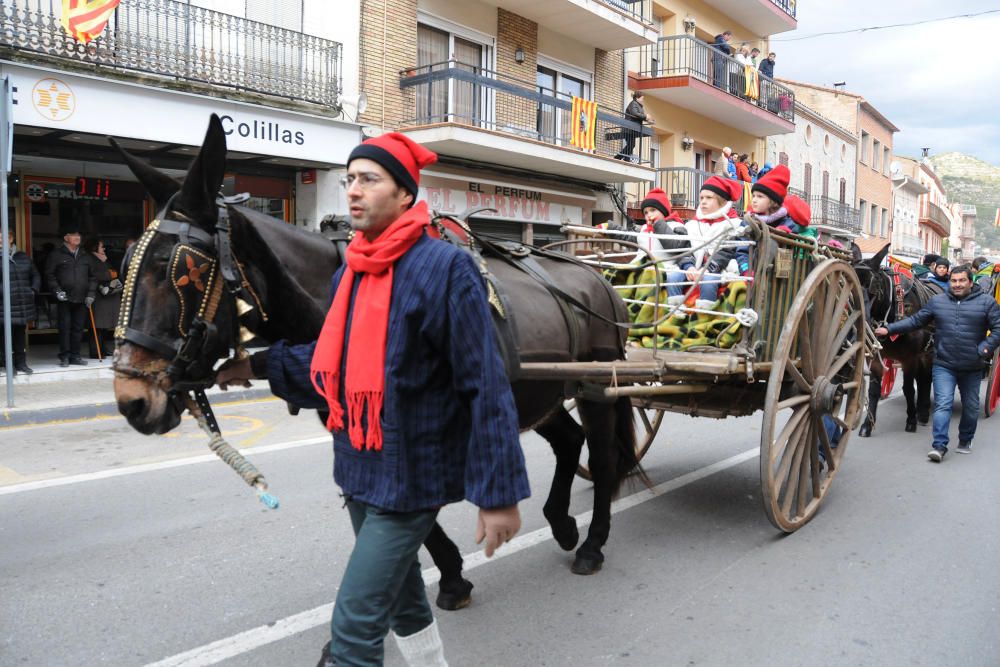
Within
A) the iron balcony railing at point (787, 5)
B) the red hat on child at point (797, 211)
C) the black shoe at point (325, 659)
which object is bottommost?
the black shoe at point (325, 659)

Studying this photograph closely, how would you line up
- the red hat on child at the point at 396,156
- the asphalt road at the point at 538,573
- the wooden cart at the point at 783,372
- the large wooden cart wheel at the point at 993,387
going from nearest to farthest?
1. the red hat on child at the point at 396,156
2. the asphalt road at the point at 538,573
3. the wooden cart at the point at 783,372
4. the large wooden cart wheel at the point at 993,387

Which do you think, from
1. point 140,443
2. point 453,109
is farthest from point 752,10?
point 140,443

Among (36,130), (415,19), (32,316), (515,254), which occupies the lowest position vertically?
(32,316)

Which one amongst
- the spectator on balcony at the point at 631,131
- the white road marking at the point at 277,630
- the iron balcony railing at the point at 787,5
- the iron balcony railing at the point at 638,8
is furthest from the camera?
the iron balcony railing at the point at 787,5

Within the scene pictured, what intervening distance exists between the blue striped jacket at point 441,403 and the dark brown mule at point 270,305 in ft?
0.33

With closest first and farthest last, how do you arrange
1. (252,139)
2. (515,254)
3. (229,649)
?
(229,649) → (515,254) → (252,139)

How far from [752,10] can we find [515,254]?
23812 mm

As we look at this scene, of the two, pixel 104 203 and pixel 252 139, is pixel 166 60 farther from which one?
pixel 104 203

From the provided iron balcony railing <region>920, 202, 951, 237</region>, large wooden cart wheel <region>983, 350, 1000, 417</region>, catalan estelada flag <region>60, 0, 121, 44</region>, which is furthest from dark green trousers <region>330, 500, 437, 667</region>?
iron balcony railing <region>920, 202, 951, 237</region>

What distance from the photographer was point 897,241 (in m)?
44.7

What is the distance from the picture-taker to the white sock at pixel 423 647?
2.62 metres

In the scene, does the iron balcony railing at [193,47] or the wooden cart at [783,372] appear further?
the iron balcony railing at [193,47]

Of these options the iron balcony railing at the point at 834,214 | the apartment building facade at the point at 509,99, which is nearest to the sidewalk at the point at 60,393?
the apartment building facade at the point at 509,99

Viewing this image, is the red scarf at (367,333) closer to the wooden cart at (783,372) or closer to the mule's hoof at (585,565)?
the wooden cart at (783,372)
